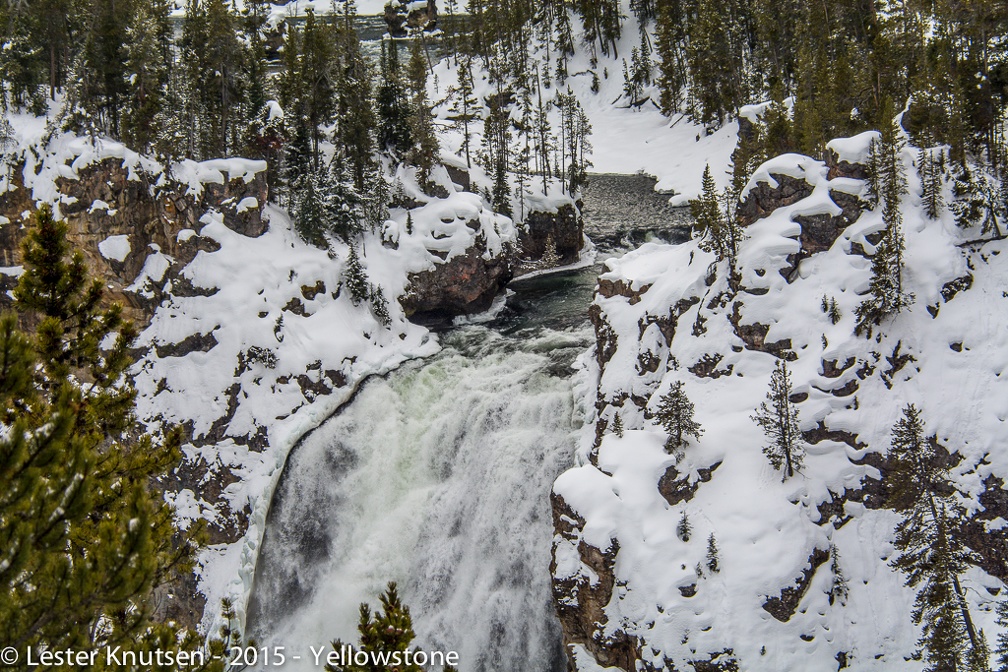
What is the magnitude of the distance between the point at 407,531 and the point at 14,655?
16.0 m

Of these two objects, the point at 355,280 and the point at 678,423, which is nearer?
the point at 678,423

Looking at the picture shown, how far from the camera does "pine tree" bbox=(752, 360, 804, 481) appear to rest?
16.1 metres

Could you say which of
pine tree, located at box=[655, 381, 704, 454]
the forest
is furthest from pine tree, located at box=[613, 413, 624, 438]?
the forest

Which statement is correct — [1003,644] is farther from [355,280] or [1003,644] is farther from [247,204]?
[247,204]

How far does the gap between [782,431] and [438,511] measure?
37.9 ft

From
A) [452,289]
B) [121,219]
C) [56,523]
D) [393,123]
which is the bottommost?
[452,289]

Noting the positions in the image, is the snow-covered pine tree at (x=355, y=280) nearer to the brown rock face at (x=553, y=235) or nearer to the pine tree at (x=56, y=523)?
the brown rock face at (x=553, y=235)

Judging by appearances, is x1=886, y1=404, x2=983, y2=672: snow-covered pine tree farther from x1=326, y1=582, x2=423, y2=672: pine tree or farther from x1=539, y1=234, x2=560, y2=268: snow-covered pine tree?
x1=539, y1=234, x2=560, y2=268: snow-covered pine tree

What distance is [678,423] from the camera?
1734cm

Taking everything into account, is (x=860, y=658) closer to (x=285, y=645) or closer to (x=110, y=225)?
(x=285, y=645)

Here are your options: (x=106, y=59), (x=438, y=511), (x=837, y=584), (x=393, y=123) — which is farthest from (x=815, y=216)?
(x=106, y=59)

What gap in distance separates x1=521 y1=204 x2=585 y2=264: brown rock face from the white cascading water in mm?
17996

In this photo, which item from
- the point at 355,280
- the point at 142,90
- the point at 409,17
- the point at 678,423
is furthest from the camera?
the point at 409,17

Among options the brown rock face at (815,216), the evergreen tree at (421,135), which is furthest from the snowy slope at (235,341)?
the brown rock face at (815,216)
